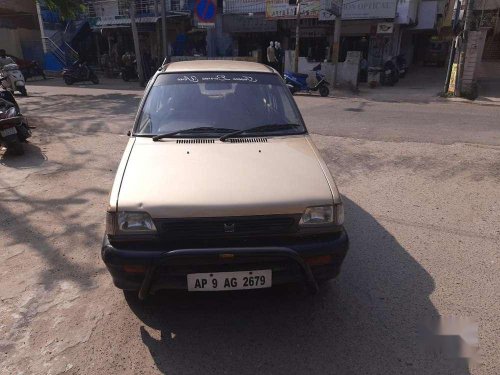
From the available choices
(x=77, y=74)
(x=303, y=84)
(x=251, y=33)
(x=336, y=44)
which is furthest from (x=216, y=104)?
(x=251, y=33)

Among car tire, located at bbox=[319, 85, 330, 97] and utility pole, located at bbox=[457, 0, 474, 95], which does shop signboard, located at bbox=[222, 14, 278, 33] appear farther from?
utility pole, located at bbox=[457, 0, 474, 95]

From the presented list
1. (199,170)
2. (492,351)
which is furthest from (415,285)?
(199,170)

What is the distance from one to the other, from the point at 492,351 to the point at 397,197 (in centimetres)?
270

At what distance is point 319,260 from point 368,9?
18.3 metres

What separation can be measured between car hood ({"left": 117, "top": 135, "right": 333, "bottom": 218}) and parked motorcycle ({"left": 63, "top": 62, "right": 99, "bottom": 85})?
1846cm

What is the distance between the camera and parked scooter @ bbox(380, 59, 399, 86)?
18.1 metres

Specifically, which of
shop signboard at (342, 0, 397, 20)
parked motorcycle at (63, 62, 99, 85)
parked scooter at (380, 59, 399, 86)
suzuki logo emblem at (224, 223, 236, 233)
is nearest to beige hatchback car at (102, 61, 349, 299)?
suzuki logo emblem at (224, 223, 236, 233)

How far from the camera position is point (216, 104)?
143 inches

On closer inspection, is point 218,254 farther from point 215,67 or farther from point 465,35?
point 465,35

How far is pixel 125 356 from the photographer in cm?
251

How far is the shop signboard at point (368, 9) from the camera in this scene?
17.6 m

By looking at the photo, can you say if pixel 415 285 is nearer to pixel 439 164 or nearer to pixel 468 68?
pixel 439 164

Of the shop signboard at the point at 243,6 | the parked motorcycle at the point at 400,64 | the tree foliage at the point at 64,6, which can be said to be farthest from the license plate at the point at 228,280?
the shop signboard at the point at 243,6

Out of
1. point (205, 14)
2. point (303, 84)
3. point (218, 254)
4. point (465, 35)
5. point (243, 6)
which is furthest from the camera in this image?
point (243, 6)
